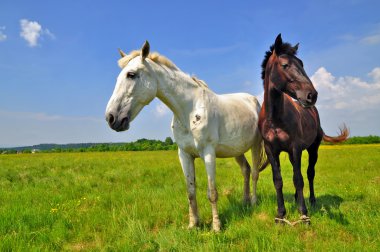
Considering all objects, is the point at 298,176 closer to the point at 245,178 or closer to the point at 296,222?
the point at 296,222

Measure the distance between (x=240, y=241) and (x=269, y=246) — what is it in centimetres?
50

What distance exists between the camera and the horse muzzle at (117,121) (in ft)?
12.3

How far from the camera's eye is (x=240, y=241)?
3764 mm

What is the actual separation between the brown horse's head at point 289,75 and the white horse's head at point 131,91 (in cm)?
175

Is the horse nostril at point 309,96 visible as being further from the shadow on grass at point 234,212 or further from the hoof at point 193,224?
the hoof at point 193,224

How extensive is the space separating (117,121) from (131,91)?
445 mm

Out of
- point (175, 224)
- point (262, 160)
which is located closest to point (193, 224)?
point (175, 224)

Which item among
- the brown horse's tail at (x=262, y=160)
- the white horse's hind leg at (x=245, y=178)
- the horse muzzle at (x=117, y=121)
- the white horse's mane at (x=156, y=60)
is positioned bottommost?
the white horse's hind leg at (x=245, y=178)

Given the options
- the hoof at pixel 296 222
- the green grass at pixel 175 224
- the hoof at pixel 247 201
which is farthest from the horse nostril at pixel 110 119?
the hoof at pixel 247 201

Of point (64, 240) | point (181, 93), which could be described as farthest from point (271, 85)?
point (64, 240)

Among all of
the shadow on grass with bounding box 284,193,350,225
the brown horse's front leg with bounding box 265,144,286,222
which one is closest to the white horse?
the brown horse's front leg with bounding box 265,144,286,222

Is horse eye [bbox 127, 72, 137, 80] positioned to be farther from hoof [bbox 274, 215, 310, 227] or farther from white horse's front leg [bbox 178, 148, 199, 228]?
hoof [bbox 274, 215, 310, 227]

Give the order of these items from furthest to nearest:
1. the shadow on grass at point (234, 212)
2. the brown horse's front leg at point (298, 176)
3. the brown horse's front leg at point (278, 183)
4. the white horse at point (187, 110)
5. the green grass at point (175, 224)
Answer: the shadow on grass at point (234, 212) < the brown horse's front leg at point (278, 183) < the brown horse's front leg at point (298, 176) < the white horse at point (187, 110) < the green grass at point (175, 224)

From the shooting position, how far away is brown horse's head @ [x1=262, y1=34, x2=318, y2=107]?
3.76 m
